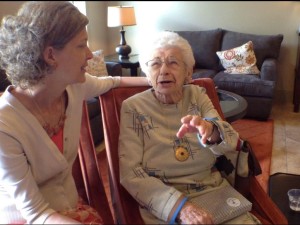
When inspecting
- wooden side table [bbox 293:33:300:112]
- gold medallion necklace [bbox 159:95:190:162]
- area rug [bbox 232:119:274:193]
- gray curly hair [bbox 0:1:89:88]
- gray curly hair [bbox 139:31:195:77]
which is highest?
gray curly hair [bbox 0:1:89:88]

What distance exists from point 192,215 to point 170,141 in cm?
30

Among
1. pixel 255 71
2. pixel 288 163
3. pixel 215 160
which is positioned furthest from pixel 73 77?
pixel 255 71

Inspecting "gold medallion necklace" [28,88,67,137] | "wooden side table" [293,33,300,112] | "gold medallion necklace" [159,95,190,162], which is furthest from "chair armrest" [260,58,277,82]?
"gold medallion necklace" [28,88,67,137]

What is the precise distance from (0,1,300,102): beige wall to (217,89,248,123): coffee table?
1.40 meters

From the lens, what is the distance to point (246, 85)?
3.29 meters

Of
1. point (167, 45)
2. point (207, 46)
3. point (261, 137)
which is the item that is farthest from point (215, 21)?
point (167, 45)

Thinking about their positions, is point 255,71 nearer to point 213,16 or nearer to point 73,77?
point 213,16

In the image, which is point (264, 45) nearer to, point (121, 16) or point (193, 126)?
point (121, 16)

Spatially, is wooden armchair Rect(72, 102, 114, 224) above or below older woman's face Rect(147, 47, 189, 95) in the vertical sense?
below

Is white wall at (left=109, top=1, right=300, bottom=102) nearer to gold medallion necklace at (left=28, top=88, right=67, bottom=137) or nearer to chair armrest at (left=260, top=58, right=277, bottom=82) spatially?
chair armrest at (left=260, top=58, right=277, bottom=82)

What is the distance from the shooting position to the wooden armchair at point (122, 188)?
1.13 m

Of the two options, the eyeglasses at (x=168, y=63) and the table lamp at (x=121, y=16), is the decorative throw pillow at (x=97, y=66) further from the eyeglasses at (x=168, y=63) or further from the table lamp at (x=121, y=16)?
the eyeglasses at (x=168, y=63)

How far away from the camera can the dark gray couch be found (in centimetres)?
326

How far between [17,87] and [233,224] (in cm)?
85
